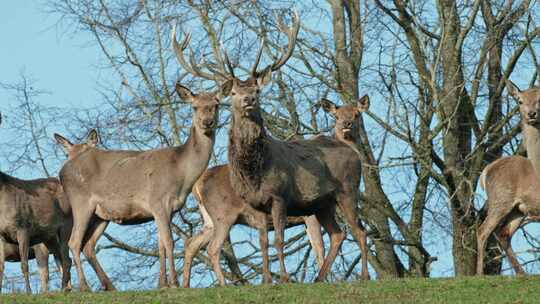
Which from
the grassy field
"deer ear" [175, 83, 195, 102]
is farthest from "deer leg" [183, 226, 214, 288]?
the grassy field

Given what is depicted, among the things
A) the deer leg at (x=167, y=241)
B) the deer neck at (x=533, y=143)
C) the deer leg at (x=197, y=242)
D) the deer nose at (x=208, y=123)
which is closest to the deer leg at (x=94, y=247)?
the deer leg at (x=197, y=242)

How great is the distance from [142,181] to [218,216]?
3.65 ft

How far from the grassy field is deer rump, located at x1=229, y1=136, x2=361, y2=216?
7.12 feet

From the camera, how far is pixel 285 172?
16.9 meters

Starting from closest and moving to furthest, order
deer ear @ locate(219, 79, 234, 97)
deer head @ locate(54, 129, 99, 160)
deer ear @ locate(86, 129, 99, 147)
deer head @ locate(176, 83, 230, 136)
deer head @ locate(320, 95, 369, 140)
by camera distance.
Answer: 1. deer head @ locate(176, 83, 230, 136)
2. deer ear @ locate(219, 79, 234, 97)
3. deer head @ locate(320, 95, 369, 140)
4. deer head @ locate(54, 129, 99, 160)
5. deer ear @ locate(86, 129, 99, 147)

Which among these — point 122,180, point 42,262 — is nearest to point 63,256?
point 42,262

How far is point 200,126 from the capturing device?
17172 mm

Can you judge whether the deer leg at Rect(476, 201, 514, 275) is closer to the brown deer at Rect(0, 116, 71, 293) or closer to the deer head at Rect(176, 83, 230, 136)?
the deer head at Rect(176, 83, 230, 136)

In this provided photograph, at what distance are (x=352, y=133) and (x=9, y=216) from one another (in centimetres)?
477

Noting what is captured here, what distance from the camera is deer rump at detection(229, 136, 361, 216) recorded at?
16656 mm

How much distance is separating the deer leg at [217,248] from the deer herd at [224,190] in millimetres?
13

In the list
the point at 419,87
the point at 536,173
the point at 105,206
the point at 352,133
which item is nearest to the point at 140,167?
the point at 105,206

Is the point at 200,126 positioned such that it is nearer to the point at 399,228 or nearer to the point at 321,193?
the point at 321,193

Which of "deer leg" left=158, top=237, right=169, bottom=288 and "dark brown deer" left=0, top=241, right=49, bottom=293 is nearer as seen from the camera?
"deer leg" left=158, top=237, right=169, bottom=288
